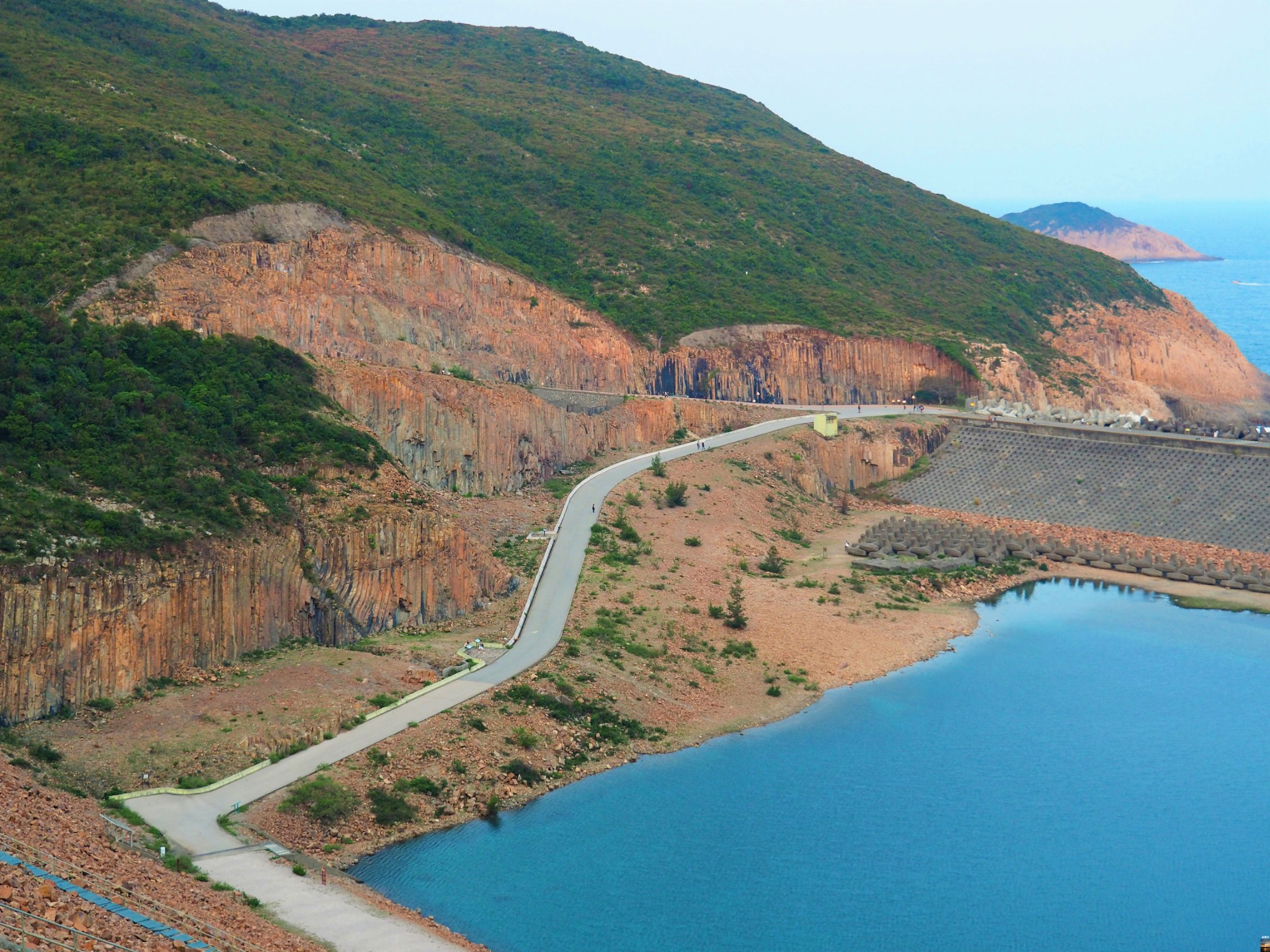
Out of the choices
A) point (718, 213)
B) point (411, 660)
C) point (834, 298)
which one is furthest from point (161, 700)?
point (718, 213)

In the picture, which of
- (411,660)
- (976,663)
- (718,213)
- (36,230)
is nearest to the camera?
(411,660)

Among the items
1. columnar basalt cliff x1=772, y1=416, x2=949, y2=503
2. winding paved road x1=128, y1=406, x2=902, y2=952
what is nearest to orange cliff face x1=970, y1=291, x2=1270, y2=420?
columnar basalt cliff x1=772, y1=416, x2=949, y2=503

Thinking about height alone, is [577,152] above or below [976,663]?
above

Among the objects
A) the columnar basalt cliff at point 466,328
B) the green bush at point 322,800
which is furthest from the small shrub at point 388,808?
the columnar basalt cliff at point 466,328

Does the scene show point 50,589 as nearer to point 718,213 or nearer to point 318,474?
point 318,474

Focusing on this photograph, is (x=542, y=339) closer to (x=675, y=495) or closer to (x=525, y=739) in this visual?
(x=675, y=495)

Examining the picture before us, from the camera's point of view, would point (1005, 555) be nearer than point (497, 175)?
Yes

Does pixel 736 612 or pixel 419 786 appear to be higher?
pixel 736 612

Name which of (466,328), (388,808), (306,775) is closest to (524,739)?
(388,808)
